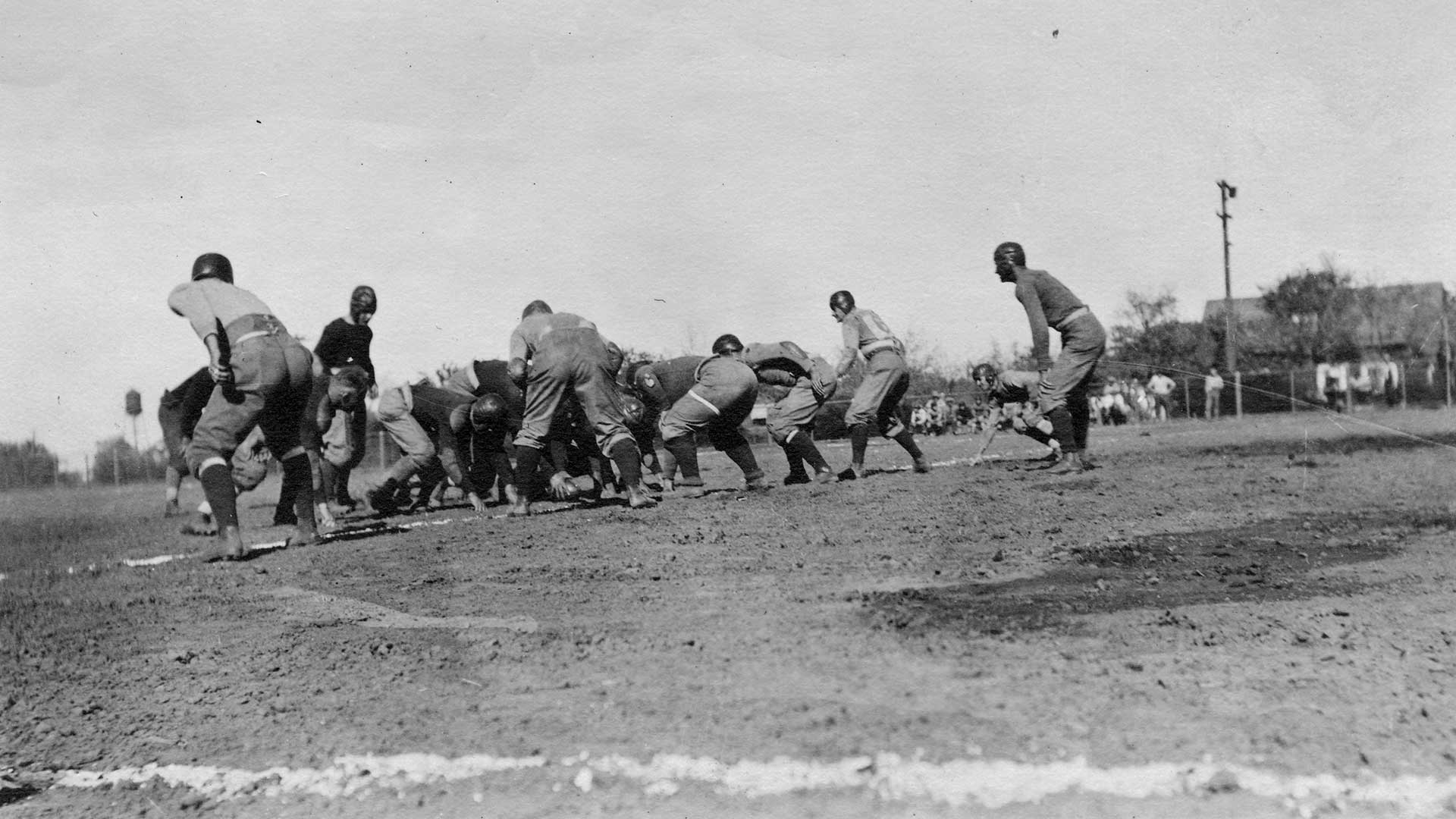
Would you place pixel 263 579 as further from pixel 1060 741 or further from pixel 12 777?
pixel 1060 741

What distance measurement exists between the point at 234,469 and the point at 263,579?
438 cm

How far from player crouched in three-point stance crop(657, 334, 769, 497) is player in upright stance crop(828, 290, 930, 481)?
954 mm

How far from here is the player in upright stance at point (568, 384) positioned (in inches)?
303

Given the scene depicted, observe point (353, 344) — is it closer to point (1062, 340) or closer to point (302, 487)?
point (302, 487)

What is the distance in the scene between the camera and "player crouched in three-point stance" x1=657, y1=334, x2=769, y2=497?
329 inches

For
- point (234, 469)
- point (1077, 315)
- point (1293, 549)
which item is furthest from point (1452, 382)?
point (234, 469)

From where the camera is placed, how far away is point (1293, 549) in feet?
15.9

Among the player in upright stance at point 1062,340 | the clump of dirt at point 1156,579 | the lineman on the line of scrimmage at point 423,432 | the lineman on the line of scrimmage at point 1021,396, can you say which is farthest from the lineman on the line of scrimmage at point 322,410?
the lineman on the line of scrimmage at point 1021,396

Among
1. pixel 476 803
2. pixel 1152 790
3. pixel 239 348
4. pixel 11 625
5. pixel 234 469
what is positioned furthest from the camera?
pixel 234 469

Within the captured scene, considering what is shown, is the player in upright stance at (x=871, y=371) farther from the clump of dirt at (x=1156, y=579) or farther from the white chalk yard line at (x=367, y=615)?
the white chalk yard line at (x=367, y=615)

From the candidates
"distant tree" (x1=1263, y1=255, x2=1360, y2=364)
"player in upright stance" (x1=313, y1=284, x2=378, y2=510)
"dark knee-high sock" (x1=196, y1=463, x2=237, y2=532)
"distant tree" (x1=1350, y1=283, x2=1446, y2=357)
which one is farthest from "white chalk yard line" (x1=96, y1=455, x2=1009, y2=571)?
"distant tree" (x1=1263, y1=255, x2=1360, y2=364)

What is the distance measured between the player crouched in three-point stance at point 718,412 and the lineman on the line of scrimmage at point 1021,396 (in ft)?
10.3

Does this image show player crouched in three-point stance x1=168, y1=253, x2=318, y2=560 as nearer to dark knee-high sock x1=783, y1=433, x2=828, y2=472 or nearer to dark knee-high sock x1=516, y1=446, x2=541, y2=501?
dark knee-high sock x1=516, y1=446, x2=541, y2=501

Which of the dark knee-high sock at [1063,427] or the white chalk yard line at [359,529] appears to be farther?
the dark knee-high sock at [1063,427]
